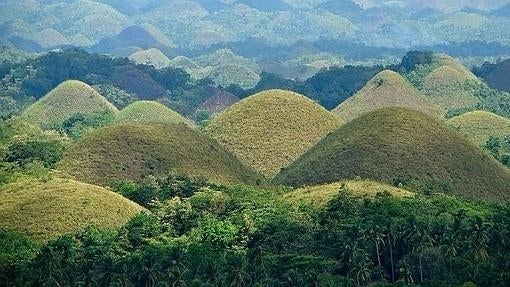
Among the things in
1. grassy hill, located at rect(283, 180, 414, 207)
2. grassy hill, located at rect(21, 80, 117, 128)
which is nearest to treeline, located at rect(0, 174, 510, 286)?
grassy hill, located at rect(283, 180, 414, 207)

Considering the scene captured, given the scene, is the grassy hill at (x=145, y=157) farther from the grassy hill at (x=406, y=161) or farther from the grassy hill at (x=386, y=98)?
the grassy hill at (x=386, y=98)

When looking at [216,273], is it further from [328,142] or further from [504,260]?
[328,142]

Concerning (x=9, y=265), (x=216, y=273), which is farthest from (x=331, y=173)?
(x=9, y=265)

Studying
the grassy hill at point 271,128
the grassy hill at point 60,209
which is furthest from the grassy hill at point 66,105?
the grassy hill at point 60,209

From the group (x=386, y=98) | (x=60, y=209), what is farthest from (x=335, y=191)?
(x=386, y=98)

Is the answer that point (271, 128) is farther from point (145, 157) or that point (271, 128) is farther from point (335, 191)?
point (335, 191)

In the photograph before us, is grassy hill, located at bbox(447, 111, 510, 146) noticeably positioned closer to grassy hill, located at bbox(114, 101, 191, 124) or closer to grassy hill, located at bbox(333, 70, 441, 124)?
grassy hill, located at bbox(333, 70, 441, 124)
